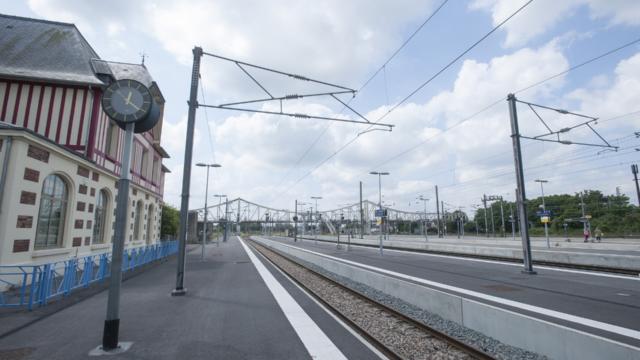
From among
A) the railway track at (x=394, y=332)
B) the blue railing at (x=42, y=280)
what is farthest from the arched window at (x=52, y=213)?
the railway track at (x=394, y=332)

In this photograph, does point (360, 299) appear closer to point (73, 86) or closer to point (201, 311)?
point (201, 311)

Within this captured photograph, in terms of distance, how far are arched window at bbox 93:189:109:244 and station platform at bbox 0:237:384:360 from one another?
776 cm

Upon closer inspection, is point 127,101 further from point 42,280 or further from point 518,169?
point 518,169

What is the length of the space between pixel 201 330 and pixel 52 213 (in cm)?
1034

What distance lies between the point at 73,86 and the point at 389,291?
16.0 meters

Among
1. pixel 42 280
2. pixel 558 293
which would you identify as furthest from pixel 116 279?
pixel 558 293

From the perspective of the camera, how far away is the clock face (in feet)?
18.4

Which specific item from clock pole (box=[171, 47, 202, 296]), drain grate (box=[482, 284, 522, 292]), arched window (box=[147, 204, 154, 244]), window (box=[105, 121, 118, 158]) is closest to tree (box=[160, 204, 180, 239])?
arched window (box=[147, 204, 154, 244])

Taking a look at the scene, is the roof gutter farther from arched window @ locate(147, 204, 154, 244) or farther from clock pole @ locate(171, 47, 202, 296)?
arched window @ locate(147, 204, 154, 244)

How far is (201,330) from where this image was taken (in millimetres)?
6273

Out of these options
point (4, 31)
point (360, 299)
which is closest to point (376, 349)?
point (360, 299)

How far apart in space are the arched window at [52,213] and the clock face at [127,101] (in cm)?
904

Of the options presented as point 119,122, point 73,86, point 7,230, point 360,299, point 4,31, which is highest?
point 4,31

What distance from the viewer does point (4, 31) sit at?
16.6 metres
